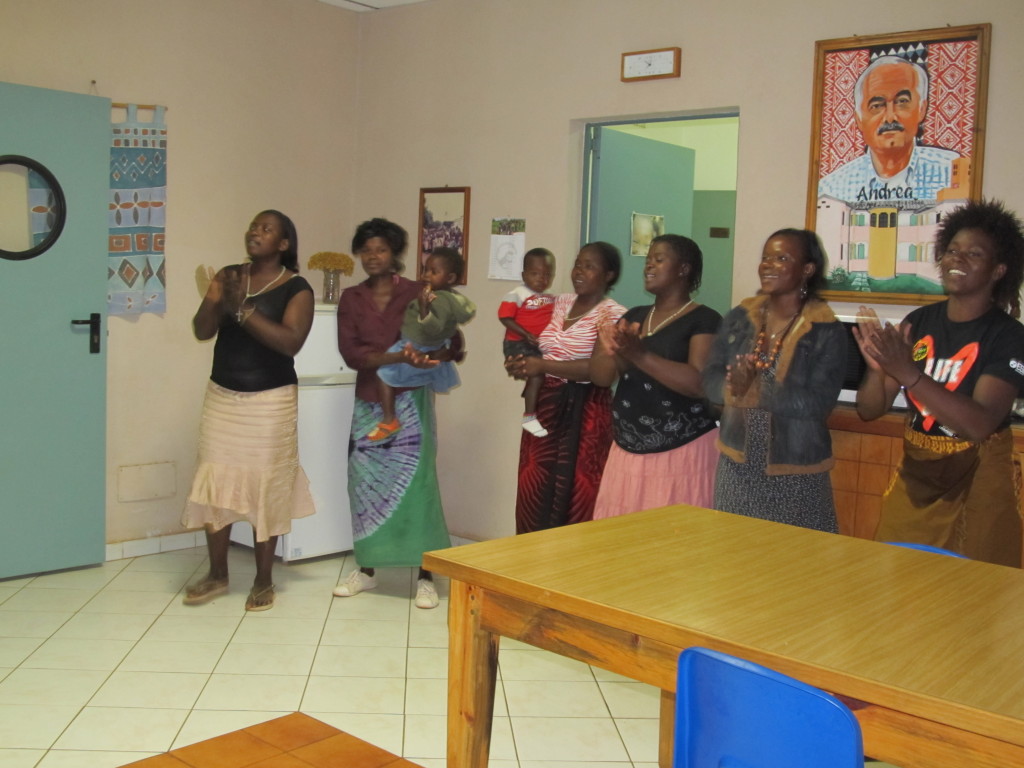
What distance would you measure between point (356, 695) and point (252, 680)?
37 cm

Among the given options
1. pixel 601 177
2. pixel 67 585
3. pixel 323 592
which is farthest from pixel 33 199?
pixel 601 177

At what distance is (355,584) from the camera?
177 inches

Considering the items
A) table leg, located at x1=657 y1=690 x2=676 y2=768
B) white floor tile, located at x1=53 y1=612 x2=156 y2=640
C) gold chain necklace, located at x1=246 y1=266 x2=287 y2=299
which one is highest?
gold chain necklace, located at x1=246 y1=266 x2=287 y2=299

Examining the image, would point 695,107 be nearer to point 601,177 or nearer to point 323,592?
point 601,177

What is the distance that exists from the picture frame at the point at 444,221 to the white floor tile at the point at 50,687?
2602 millimetres

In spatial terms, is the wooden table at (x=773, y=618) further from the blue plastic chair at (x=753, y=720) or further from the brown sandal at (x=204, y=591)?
the brown sandal at (x=204, y=591)

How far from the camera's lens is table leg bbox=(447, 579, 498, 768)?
6.59 feet

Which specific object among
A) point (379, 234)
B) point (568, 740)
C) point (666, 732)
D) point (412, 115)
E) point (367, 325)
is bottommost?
point (568, 740)

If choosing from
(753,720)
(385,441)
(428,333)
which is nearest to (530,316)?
(428,333)

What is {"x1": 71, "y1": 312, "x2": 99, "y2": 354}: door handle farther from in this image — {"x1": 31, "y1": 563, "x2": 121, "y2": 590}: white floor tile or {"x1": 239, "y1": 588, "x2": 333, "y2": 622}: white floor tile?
{"x1": 239, "y1": 588, "x2": 333, "y2": 622}: white floor tile

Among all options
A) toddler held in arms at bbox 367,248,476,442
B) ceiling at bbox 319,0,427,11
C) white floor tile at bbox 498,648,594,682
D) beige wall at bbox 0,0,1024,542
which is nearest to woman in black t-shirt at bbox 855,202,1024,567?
white floor tile at bbox 498,648,594,682

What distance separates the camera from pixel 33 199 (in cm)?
441

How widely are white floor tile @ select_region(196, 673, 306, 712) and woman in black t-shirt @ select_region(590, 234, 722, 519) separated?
3.89 feet

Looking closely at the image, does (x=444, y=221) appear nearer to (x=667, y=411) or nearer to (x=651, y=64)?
(x=651, y=64)
